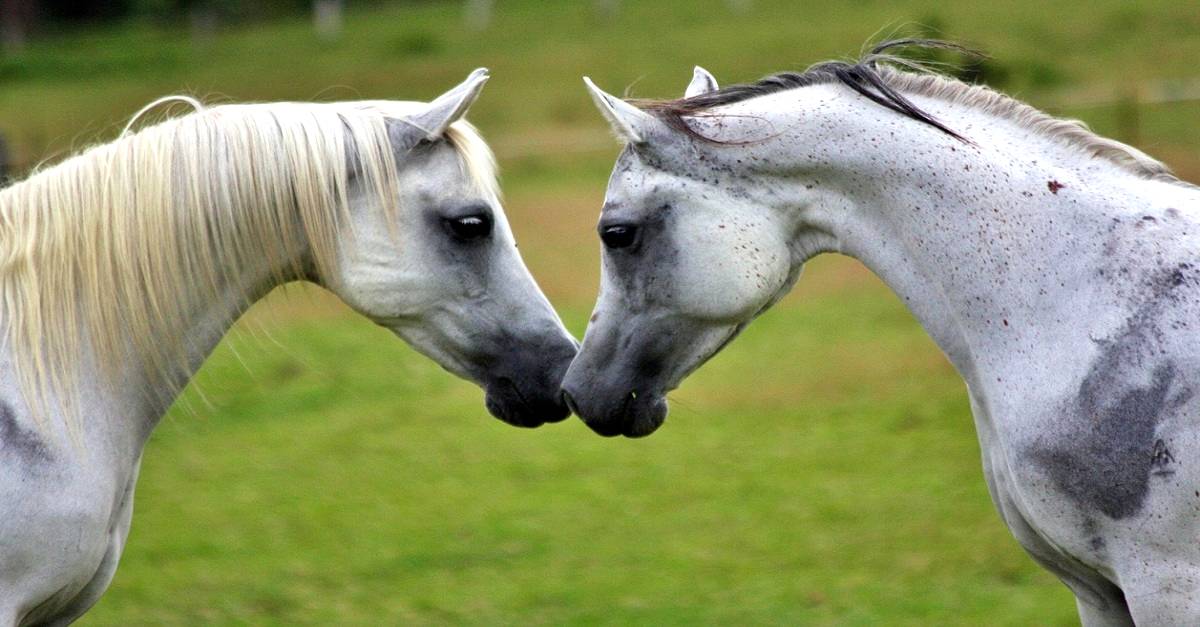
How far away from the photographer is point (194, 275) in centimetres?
367

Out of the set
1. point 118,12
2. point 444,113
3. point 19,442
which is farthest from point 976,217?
point 118,12

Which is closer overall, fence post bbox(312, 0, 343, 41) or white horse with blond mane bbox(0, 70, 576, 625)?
white horse with blond mane bbox(0, 70, 576, 625)

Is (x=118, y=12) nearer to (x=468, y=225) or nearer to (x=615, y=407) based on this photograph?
(x=468, y=225)

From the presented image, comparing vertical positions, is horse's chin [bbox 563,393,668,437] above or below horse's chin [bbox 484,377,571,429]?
above

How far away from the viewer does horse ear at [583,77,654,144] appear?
135 inches

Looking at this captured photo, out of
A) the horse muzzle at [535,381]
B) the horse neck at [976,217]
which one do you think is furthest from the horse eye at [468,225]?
the horse neck at [976,217]

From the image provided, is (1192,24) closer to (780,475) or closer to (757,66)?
Result: (757,66)

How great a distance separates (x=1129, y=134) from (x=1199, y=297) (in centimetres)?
1646

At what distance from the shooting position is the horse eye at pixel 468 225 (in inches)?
148

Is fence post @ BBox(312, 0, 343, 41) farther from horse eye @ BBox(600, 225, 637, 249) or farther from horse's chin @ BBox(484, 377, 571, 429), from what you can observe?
horse eye @ BBox(600, 225, 637, 249)

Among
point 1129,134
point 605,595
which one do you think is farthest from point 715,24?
point 605,595

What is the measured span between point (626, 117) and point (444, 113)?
588 mm

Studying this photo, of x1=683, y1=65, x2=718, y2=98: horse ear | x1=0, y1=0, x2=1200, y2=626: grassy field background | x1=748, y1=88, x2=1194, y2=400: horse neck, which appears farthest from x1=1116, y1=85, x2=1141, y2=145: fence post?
x1=748, y1=88, x2=1194, y2=400: horse neck

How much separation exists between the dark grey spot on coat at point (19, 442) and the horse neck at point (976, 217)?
78.4 inches
